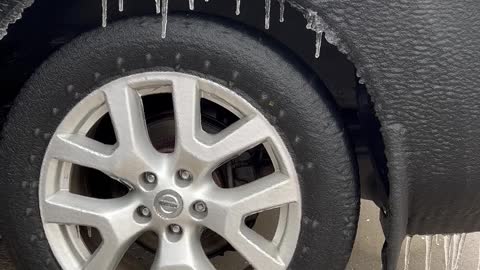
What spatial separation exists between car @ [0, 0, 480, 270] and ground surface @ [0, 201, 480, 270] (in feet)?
2.87

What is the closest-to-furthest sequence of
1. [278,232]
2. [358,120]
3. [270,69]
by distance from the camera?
[270,69] → [278,232] → [358,120]

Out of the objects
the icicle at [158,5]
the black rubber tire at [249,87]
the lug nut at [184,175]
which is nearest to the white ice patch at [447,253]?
the black rubber tire at [249,87]

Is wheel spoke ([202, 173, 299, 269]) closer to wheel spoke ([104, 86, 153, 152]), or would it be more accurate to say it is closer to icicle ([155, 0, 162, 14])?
wheel spoke ([104, 86, 153, 152])

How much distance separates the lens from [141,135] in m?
1.85

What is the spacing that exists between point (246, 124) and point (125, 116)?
34 cm

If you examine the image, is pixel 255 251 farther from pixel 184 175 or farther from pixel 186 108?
pixel 186 108

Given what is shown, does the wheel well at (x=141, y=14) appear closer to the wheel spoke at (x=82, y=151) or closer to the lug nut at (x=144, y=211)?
the wheel spoke at (x=82, y=151)

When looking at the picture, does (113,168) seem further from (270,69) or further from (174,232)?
(270,69)

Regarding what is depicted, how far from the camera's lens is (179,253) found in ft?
6.21

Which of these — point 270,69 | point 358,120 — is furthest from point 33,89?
point 358,120

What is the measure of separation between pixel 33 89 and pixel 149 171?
1.40ft

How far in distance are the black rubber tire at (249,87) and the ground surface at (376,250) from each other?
96 centimetres

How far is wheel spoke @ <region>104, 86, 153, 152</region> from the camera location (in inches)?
71.7

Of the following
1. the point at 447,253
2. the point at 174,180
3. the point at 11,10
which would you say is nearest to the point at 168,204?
the point at 174,180
